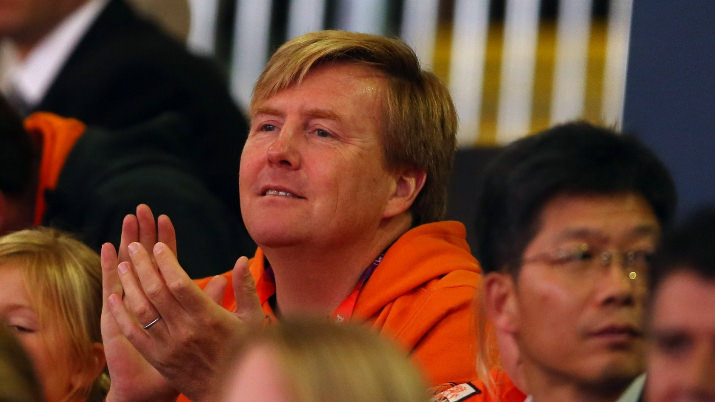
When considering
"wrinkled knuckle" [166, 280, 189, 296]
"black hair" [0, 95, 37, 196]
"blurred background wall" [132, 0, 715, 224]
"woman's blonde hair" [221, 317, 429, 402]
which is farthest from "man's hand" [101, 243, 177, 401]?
"blurred background wall" [132, 0, 715, 224]

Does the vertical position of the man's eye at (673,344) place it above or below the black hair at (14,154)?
above

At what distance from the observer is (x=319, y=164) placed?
9.16 feet

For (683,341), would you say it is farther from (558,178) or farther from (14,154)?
(14,154)

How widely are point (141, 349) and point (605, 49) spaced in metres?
4.92

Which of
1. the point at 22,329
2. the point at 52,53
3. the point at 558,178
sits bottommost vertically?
the point at 22,329

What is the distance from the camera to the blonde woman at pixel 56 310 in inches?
108

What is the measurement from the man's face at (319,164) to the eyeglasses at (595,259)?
91 centimetres

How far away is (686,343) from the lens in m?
1.63

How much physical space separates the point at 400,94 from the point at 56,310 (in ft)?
2.71

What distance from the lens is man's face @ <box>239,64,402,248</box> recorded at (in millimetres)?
2752

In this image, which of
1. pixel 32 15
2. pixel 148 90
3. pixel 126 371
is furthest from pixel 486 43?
pixel 126 371

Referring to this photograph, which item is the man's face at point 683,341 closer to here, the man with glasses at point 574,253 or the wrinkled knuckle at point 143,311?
the man with glasses at point 574,253

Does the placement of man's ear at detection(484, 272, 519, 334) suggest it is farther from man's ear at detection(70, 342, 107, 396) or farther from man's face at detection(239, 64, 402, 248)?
man's ear at detection(70, 342, 107, 396)

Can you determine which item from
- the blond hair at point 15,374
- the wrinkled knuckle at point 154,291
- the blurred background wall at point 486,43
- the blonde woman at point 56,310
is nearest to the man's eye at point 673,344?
the blond hair at point 15,374
